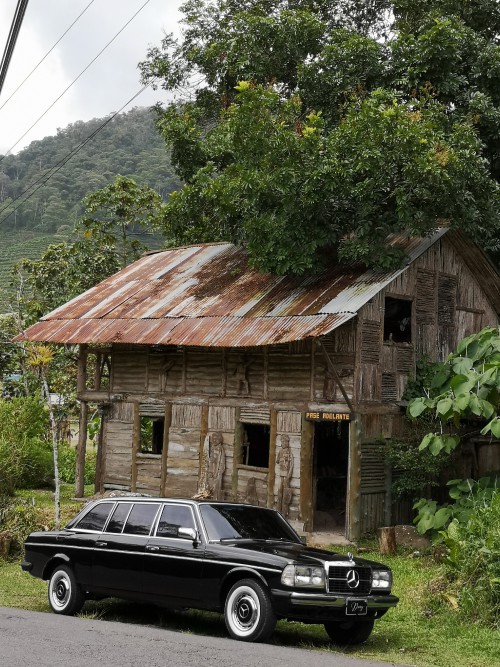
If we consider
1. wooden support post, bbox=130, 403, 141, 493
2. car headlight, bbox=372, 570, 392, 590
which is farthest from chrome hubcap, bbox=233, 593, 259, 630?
wooden support post, bbox=130, 403, 141, 493

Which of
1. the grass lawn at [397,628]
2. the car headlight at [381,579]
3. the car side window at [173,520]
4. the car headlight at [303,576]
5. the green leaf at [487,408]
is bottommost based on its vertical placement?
the grass lawn at [397,628]

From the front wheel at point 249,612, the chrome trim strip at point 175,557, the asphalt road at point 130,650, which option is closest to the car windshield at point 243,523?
the chrome trim strip at point 175,557

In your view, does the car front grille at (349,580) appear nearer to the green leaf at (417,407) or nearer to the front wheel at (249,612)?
the front wheel at (249,612)

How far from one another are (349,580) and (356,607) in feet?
0.98

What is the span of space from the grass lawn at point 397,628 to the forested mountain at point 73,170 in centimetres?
6245

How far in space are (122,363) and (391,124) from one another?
9779 millimetres

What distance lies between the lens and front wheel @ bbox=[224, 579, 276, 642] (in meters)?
9.55

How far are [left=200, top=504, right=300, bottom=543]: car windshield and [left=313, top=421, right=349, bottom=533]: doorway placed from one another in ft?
36.8

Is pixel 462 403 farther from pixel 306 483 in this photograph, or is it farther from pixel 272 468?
pixel 272 468

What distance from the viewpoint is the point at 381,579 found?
10.4 m

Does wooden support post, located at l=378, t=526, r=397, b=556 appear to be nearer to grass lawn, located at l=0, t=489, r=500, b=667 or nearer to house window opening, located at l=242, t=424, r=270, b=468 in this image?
grass lawn, located at l=0, t=489, r=500, b=667

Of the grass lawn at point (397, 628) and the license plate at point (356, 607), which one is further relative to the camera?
the grass lawn at point (397, 628)

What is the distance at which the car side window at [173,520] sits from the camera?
1078cm

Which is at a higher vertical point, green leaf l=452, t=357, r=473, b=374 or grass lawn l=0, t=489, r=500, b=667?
green leaf l=452, t=357, r=473, b=374
